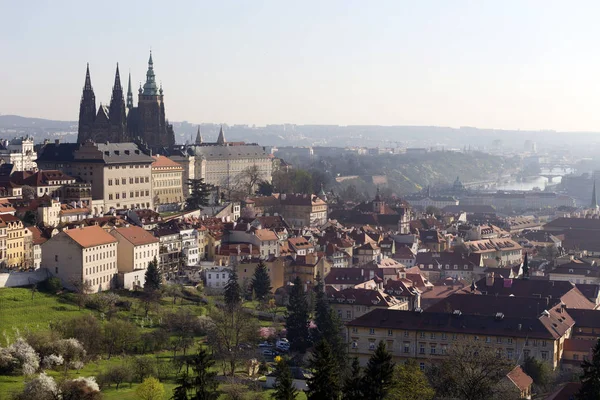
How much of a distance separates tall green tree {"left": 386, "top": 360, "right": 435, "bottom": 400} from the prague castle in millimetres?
70035

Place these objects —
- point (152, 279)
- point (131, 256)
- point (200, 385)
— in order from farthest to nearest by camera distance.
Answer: point (131, 256)
point (152, 279)
point (200, 385)

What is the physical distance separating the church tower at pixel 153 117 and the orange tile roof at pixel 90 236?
50288 millimetres

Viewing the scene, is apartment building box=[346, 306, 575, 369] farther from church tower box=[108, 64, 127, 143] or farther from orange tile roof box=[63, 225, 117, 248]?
church tower box=[108, 64, 127, 143]

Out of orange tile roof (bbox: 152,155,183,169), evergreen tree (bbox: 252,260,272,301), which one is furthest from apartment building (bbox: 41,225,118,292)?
orange tile roof (bbox: 152,155,183,169)

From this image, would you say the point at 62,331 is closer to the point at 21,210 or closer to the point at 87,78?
the point at 21,210

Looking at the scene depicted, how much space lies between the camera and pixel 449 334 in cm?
5634

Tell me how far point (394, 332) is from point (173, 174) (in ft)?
168

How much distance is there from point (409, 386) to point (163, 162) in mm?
63425

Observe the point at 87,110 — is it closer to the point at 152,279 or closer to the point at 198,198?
the point at 198,198

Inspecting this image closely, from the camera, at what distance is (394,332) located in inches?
2251

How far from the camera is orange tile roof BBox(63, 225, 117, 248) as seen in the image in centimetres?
6750

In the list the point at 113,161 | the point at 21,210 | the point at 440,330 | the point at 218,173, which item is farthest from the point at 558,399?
the point at 218,173

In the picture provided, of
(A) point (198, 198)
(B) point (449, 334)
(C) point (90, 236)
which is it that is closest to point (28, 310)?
(C) point (90, 236)

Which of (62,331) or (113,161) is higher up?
(113,161)
